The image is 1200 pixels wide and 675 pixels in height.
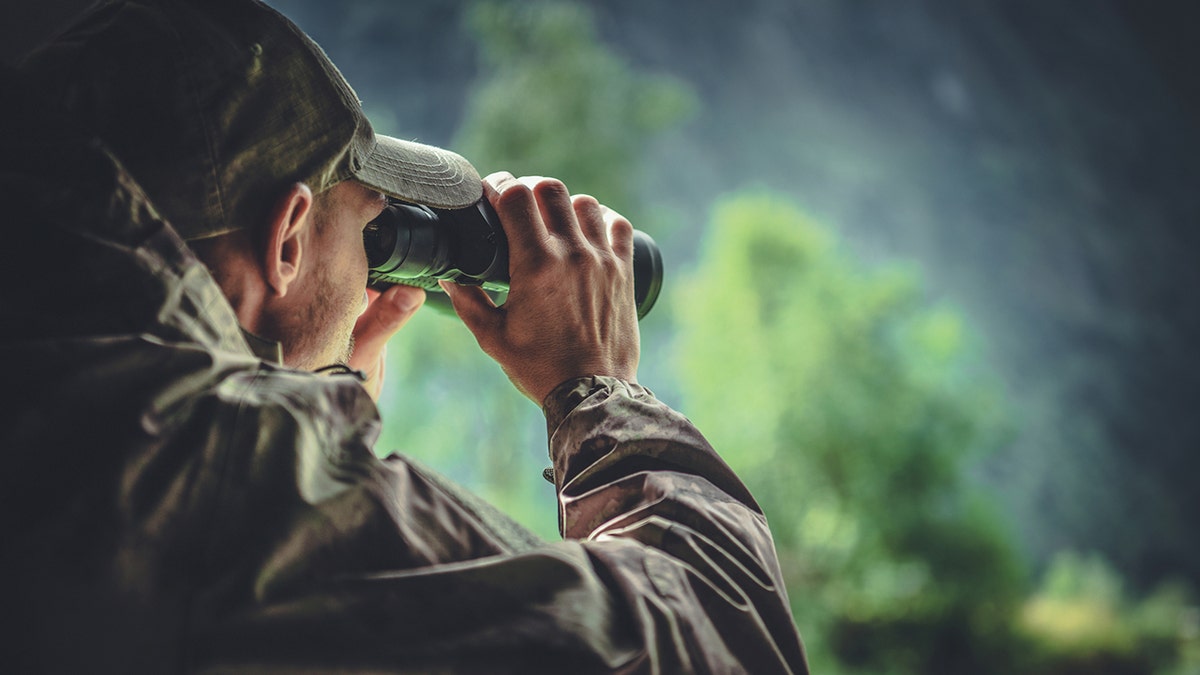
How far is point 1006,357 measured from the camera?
10.4 metres

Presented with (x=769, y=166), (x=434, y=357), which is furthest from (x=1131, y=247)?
(x=434, y=357)

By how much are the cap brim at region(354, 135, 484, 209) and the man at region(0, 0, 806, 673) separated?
3cm

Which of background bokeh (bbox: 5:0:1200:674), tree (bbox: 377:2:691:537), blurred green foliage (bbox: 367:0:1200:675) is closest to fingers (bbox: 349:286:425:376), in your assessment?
background bokeh (bbox: 5:0:1200:674)

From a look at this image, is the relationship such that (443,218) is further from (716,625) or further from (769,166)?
(769,166)

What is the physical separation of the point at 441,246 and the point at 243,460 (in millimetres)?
322

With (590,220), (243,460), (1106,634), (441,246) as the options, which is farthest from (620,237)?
(1106,634)

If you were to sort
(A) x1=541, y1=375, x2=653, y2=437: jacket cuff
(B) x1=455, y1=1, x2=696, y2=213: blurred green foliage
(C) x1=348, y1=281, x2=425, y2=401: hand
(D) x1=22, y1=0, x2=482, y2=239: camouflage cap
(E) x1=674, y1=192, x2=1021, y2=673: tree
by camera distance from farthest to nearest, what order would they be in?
(B) x1=455, y1=1, x2=696, y2=213: blurred green foliage, (E) x1=674, y1=192, x2=1021, y2=673: tree, (C) x1=348, y1=281, x2=425, y2=401: hand, (A) x1=541, y1=375, x2=653, y2=437: jacket cuff, (D) x1=22, y1=0, x2=482, y2=239: camouflage cap

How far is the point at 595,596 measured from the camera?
41 cm

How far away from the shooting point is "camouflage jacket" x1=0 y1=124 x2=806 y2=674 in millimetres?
345

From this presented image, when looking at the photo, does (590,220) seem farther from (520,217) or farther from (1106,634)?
(1106,634)

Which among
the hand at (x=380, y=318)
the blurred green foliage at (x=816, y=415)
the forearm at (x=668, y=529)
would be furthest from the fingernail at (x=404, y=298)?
the blurred green foliage at (x=816, y=415)

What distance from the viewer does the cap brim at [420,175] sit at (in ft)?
1.91

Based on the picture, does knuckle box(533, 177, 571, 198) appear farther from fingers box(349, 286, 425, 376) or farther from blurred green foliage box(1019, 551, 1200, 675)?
blurred green foliage box(1019, 551, 1200, 675)

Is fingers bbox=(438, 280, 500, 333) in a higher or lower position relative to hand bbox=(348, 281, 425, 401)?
lower
